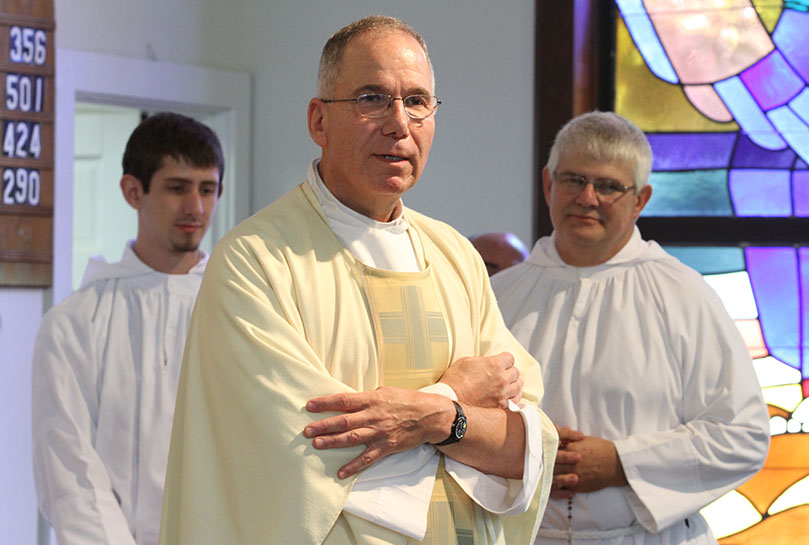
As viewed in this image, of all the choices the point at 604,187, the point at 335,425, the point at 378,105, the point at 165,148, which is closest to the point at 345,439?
the point at 335,425

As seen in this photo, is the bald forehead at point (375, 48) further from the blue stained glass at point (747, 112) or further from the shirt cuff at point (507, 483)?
the blue stained glass at point (747, 112)

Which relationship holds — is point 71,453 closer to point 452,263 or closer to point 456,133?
point 452,263

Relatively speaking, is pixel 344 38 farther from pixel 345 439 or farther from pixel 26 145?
pixel 26 145

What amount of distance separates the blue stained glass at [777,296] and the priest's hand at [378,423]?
284 cm

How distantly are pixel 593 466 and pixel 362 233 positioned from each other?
3.20 feet

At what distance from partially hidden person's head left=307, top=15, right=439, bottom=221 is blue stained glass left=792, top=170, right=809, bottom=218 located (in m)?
2.85

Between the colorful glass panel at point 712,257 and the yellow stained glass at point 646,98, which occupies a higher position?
the yellow stained glass at point 646,98

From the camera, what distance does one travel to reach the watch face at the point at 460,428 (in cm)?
202

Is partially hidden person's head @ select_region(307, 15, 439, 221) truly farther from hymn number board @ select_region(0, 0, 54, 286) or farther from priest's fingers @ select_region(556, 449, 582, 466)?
hymn number board @ select_region(0, 0, 54, 286)

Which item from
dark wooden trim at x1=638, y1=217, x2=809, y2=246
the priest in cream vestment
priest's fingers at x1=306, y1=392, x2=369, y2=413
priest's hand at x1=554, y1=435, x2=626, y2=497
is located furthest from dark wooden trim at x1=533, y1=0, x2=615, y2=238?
priest's fingers at x1=306, y1=392, x2=369, y2=413

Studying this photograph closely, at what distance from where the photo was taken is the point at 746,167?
4680 mm

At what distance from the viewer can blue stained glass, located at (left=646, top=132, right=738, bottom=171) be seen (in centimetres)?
472

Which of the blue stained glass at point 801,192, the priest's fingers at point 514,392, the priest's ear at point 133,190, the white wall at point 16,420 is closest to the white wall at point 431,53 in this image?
the blue stained glass at point 801,192

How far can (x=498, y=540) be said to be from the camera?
7.11ft
